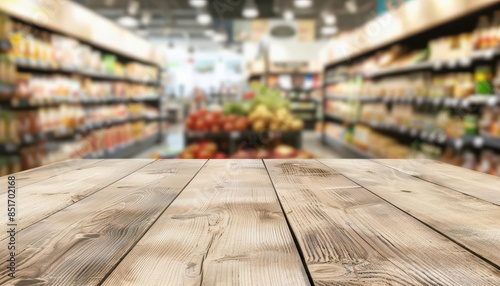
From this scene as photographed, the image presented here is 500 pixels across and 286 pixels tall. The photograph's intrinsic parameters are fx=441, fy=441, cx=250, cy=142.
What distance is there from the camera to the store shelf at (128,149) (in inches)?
242

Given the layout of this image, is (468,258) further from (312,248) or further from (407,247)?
(312,248)

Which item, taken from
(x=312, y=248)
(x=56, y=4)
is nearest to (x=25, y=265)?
(x=312, y=248)

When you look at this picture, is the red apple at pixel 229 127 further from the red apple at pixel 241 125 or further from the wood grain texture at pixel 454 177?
the wood grain texture at pixel 454 177

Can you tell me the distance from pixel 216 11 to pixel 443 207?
12092mm

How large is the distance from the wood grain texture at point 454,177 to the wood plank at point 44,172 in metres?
1.13

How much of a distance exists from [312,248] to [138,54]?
849 centimetres

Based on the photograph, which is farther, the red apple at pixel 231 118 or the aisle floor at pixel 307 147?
the aisle floor at pixel 307 147

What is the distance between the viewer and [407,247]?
688mm

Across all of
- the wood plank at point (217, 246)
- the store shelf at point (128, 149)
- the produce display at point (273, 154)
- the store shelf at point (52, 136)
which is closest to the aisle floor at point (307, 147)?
the store shelf at point (128, 149)

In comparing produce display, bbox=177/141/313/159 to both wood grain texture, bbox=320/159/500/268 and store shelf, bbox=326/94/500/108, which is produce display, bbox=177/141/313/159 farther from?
wood grain texture, bbox=320/159/500/268

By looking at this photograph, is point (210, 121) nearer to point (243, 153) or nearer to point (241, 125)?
point (241, 125)

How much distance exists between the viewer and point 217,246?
0.68 m

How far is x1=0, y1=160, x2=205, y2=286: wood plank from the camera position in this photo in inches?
22.9

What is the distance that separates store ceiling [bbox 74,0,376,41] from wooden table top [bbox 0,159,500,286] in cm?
974
